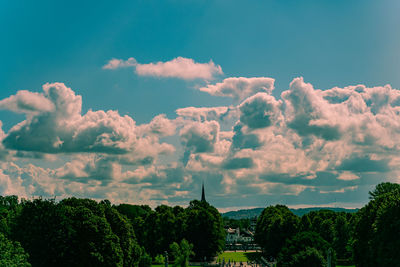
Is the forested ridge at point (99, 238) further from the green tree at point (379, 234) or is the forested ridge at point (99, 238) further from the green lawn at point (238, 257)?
the green lawn at point (238, 257)

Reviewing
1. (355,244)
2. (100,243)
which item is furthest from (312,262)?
(100,243)

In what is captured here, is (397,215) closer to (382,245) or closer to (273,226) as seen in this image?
(382,245)

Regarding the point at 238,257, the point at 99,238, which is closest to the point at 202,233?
the point at 238,257

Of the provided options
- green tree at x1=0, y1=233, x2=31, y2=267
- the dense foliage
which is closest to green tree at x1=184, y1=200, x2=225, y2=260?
the dense foliage

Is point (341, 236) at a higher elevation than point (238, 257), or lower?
higher

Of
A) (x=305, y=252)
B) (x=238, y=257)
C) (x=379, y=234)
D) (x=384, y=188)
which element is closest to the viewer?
(x=379, y=234)

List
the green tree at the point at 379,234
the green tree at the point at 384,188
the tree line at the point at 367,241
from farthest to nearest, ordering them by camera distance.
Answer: the green tree at the point at 384,188 → the tree line at the point at 367,241 → the green tree at the point at 379,234

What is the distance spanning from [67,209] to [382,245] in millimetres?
35217

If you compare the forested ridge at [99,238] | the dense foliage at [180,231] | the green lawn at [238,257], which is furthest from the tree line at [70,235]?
the green lawn at [238,257]

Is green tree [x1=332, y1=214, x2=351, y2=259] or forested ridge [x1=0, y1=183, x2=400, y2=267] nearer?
forested ridge [x1=0, y1=183, x2=400, y2=267]

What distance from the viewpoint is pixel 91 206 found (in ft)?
183

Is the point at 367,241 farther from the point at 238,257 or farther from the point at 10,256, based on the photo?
the point at 238,257

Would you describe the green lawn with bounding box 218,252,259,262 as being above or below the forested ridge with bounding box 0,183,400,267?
below

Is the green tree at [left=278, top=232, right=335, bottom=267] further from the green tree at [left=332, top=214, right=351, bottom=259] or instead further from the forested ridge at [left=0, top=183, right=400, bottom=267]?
the green tree at [left=332, top=214, right=351, bottom=259]
